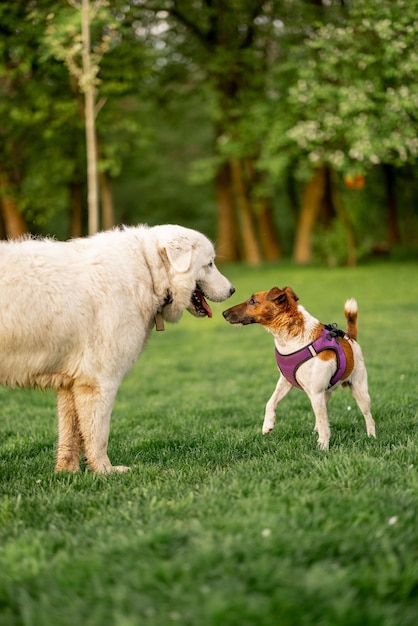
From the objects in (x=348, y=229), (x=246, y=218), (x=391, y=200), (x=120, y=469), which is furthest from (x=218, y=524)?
(x=391, y=200)

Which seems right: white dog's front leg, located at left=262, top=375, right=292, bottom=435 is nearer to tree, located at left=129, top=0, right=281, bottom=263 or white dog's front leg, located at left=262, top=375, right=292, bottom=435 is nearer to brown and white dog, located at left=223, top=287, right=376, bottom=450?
brown and white dog, located at left=223, top=287, right=376, bottom=450

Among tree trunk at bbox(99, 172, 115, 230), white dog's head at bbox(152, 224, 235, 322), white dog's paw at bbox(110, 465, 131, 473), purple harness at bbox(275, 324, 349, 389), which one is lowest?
white dog's paw at bbox(110, 465, 131, 473)

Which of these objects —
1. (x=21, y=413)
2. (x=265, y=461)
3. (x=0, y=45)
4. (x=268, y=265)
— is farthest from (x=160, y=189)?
(x=265, y=461)

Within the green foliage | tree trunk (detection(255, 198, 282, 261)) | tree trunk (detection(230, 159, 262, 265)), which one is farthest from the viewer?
tree trunk (detection(255, 198, 282, 261))

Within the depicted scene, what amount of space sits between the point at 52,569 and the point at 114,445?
3.08 meters

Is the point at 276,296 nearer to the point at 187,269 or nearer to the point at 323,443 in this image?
the point at 187,269

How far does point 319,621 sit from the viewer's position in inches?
115

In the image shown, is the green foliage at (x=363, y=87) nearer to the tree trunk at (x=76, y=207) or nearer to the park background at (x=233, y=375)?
the park background at (x=233, y=375)

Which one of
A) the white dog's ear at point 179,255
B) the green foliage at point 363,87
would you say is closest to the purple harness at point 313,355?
the white dog's ear at point 179,255

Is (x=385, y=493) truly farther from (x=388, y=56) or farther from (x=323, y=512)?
(x=388, y=56)

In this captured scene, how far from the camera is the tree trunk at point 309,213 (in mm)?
29062

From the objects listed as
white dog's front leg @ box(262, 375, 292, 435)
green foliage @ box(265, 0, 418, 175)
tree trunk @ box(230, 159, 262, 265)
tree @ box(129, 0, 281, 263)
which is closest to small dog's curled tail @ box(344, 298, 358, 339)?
white dog's front leg @ box(262, 375, 292, 435)

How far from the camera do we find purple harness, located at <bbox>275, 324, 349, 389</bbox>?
18.9 feet

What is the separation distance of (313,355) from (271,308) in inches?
22.9
